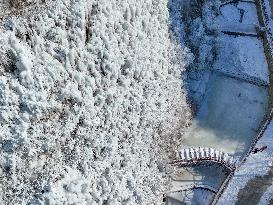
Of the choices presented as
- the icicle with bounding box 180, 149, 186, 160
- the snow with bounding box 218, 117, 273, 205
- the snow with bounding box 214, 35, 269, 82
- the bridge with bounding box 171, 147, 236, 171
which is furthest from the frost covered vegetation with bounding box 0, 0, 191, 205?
the snow with bounding box 214, 35, 269, 82

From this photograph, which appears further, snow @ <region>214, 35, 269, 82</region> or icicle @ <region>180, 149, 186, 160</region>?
snow @ <region>214, 35, 269, 82</region>

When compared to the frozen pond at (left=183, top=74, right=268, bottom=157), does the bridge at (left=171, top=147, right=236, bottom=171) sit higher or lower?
lower

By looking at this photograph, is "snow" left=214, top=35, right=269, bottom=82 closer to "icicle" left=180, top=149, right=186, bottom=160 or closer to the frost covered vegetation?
the frost covered vegetation

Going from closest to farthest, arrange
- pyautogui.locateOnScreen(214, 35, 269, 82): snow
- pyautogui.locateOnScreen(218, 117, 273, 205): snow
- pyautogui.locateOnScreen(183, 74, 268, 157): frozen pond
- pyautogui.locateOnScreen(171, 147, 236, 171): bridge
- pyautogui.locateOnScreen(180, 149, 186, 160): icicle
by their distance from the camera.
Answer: pyautogui.locateOnScreen(218, 117, 273, 205): snow
pyautogui.locateOnScreen(171, 147, 236, 171): bridge
pyautogui.locateOnScreen(180, 149, 186, 160): icicle
pyautogui.locateOnScreen(183, 74, 268, 157): frozen pond
pyautogui.locateOnScreen(214, 35, 269, 82): snow

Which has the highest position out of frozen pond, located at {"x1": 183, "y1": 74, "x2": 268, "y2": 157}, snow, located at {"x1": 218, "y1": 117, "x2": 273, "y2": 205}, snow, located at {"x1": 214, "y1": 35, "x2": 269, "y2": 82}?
snow, located at {"x1": 214, "y1": 35, "x2": 269, "y2": 82}

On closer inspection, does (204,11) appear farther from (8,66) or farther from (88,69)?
(8,66)

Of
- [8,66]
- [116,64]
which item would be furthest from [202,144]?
[8,66]

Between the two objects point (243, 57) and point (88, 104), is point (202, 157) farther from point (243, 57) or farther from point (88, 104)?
point (243, 57)
